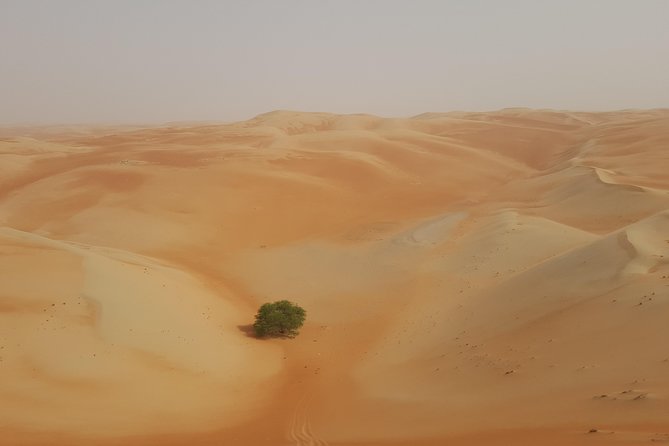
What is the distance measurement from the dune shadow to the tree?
129mm

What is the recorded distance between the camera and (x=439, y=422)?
810cm

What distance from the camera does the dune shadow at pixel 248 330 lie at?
1388cm

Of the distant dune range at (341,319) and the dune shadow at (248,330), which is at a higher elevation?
the distant dune range at (341,319)

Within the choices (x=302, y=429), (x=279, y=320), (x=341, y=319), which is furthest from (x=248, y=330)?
(x=302, y=429)

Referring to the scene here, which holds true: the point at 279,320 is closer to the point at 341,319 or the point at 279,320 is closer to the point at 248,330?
the point at 248,330

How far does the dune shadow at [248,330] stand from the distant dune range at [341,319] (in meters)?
0.15

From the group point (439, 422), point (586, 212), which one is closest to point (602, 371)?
point (439, 422)

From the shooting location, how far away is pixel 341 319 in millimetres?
15398

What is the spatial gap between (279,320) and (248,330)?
105cm

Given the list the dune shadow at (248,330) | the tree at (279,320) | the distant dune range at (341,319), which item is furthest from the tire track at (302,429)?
the dune shadow at (248,330)

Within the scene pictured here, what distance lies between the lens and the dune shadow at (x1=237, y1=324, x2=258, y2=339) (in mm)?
Answer: 13877

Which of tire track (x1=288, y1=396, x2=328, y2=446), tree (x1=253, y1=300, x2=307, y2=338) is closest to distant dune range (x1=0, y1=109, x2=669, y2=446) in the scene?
tire track (x1=288, y1=396, x2=328, y2=446)

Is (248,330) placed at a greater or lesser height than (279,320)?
lesser

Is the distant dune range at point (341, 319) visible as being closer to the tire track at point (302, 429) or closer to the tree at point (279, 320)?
the tire track at point (302, 429)
